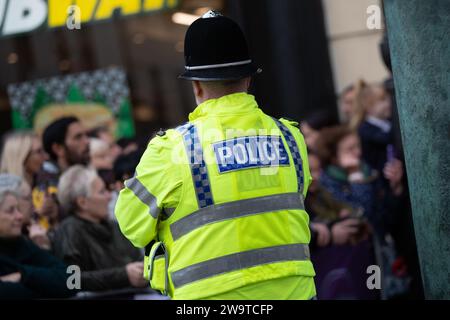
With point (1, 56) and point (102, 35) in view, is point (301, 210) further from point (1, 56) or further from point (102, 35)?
point (1, 56)

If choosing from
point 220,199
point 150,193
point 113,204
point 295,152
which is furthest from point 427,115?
point 113,204

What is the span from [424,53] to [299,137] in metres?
0.68

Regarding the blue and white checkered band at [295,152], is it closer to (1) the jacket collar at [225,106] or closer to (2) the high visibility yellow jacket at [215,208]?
(2) the high visibility yellow jacket at [215,208]

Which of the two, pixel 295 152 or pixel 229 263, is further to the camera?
pixel 295 152

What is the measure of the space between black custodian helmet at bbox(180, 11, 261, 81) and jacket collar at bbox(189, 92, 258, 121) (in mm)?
90

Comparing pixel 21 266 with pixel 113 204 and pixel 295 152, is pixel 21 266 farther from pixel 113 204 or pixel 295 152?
pixel 295 152

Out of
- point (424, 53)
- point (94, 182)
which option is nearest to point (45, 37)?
point (94, 182)

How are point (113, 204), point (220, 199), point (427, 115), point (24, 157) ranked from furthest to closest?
point (24, 157), point (113, 204), point (220, 199), point (427, 115)

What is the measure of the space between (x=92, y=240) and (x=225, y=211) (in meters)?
2.55

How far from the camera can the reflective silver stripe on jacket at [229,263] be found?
12.0 ft

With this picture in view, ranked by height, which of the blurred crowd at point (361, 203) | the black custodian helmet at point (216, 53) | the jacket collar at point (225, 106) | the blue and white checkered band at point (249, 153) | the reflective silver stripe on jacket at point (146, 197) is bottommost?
the blurred crowd at point (361, 203)

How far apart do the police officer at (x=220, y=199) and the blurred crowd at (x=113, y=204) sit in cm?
215

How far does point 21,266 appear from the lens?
18.8 ft

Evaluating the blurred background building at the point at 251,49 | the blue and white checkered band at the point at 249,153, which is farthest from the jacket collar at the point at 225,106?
the blurred background building at the point at 251,49
